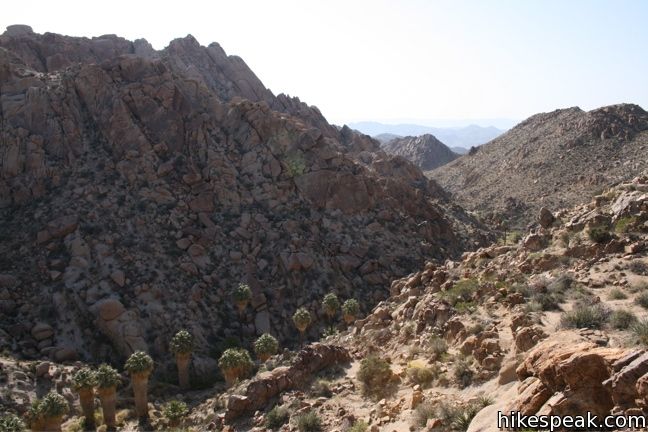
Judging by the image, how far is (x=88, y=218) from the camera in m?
40.6

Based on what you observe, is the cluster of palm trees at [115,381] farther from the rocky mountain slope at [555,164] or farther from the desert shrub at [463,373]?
the rocky mountain slope at [555,164]

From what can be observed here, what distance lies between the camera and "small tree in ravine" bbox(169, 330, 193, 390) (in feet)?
105

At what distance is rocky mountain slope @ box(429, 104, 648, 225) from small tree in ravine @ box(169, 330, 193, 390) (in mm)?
44082

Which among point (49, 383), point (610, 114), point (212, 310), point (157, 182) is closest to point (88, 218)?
point (157, 182)

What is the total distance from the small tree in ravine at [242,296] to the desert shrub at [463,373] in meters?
24.8

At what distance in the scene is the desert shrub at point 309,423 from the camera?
16734 mm

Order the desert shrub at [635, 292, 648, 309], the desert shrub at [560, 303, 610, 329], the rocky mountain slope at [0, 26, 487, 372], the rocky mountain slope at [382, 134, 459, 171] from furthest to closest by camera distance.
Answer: the rocky mountain slope at [382, 134, 459, 171] → the rocky mountain slope at [0, 26, 487, 372] → the desert shrub at [635, 292, 648, 309] → the desert shrub at [560, 303, 610, 329]

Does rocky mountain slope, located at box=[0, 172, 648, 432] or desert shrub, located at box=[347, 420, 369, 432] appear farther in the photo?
desert shrub, located at box=[347, 420, 369, 432]

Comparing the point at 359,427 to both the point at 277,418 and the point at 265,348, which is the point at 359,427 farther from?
the point at 265,348

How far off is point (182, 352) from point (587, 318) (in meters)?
23.9

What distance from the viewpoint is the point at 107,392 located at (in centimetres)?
2725

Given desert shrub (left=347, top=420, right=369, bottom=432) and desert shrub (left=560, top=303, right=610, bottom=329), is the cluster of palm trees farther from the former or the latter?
desert shrub (left=560, top=303, right=610, bottom=329)

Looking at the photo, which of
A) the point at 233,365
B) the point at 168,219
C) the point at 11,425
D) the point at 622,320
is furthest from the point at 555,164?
the point at 11,425

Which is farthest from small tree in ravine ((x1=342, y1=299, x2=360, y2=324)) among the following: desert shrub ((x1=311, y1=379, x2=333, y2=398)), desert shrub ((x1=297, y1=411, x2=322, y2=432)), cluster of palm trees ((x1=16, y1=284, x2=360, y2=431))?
desert shrub ((x1=297, y1=411, x2=322, y2=432))
